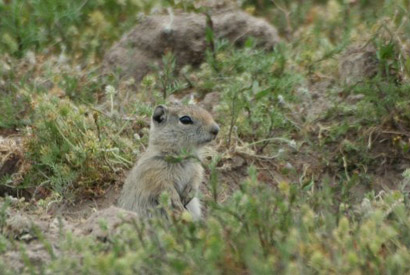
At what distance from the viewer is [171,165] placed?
6.15 meters

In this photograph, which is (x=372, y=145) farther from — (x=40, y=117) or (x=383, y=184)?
(x=40, y=117)

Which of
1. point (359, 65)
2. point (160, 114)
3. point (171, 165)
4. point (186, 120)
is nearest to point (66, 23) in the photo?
point (160, 114)

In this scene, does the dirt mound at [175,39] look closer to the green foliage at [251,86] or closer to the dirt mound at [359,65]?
the green foliage at [251,86]

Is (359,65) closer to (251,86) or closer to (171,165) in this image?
(251,86)

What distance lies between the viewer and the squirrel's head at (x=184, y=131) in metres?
6.29

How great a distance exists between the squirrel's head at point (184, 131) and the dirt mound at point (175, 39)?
190 cm

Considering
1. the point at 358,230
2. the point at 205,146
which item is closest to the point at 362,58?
the point at 205,146

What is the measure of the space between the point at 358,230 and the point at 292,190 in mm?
378

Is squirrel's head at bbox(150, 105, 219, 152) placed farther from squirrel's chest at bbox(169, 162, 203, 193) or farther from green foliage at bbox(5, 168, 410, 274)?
green foliage at bbox(5, 168, 410, 274)

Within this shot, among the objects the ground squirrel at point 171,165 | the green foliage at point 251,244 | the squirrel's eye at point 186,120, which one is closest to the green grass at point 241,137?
the green foliage at point 251,244

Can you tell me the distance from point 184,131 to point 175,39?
7.14 feet

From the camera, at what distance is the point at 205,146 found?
22.2ft

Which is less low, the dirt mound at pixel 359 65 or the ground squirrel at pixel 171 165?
the dirt mound at pixel 359 65

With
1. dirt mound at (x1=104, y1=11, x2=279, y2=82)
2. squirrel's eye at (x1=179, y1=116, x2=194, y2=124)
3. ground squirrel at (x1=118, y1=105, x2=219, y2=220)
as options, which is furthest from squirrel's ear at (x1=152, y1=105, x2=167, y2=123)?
dirt mound at (x1=104, y1=11, x2=279, y2=82)
